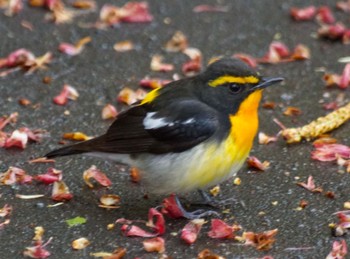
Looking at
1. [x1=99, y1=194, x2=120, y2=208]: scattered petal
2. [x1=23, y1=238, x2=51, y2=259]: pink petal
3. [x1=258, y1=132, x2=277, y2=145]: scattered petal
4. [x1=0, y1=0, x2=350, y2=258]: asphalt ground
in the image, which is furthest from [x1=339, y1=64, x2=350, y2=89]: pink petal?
[x1=23, y1=238, x2=51, y2=259]: pink petal

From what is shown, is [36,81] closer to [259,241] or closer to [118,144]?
[118,144]

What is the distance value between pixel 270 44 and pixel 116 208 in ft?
9.35

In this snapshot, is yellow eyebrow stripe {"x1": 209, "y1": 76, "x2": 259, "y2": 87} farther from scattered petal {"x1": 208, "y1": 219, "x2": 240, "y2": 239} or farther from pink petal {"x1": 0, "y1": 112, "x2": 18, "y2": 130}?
pink petal {"x1": 0, "y1": 112, "x2": 18, "y2": 130}

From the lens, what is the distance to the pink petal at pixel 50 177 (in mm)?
5656

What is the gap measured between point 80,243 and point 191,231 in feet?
2.09

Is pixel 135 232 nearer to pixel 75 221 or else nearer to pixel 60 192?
pixel 75 221

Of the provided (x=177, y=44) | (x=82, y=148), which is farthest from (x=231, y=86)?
(x=177, y=44)

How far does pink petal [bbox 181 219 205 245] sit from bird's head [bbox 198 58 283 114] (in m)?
0.70

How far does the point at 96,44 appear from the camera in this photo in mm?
7676

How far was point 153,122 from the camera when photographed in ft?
17.2

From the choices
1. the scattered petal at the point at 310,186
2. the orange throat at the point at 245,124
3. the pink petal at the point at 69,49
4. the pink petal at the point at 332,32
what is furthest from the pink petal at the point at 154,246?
the pink petal at the point at 332,32

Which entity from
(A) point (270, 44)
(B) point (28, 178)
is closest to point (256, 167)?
(B) point (28, 178)

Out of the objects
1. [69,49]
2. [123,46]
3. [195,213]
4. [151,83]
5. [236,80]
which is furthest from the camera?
[123,46]

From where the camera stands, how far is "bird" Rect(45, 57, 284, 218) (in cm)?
510
